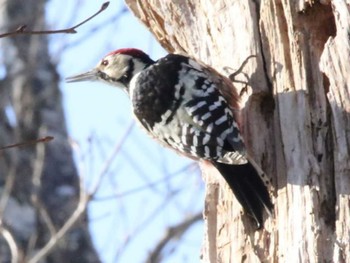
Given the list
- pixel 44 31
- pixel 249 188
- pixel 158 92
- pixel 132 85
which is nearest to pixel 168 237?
pixel 132 85

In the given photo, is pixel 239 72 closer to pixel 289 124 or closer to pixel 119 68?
pixel 289 124

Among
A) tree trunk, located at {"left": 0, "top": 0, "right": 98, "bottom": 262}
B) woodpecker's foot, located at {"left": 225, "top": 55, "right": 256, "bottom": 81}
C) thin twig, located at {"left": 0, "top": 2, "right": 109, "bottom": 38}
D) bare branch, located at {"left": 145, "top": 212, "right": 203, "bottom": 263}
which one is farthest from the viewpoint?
bare branch, located at {"left": 145, "top": 212, "right": 203, "bottom": 263}

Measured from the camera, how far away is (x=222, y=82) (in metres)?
3.66

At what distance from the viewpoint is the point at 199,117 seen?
3531mm

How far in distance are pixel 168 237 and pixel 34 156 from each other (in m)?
1.07

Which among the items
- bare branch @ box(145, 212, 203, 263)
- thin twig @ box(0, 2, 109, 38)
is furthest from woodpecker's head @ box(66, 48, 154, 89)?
bare branch @ box(145, 212, 203, 263)

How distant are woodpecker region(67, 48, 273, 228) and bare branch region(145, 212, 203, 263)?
2339 mm

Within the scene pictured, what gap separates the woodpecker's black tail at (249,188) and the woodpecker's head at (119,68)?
92 centimetres

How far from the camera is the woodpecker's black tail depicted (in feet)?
10.8

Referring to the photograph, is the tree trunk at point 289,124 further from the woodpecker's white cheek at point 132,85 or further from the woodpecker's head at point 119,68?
the woodpecker's head at point 119,68

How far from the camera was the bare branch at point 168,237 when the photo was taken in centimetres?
626

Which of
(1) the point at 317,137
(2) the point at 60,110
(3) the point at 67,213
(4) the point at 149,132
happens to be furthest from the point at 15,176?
(1) the point at 317,137

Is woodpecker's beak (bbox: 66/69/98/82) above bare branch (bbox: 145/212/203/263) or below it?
above

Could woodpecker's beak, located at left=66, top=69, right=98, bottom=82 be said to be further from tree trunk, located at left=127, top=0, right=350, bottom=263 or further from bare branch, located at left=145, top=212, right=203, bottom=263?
bare branch, located at left=145, top=212, right=203, bottom=263
